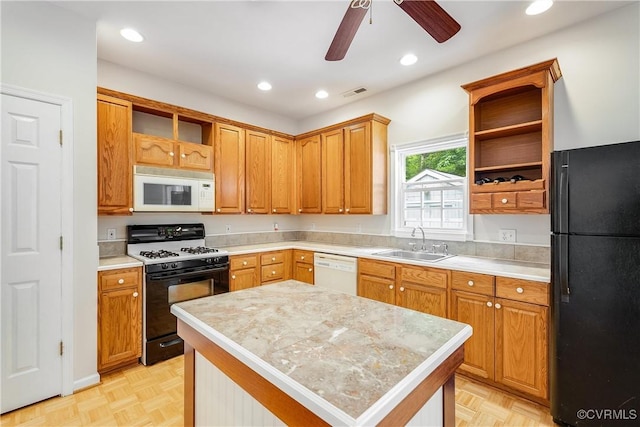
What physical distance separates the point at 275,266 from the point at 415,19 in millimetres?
2985

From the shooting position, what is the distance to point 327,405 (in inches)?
29.2

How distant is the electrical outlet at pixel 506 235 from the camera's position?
2691mm

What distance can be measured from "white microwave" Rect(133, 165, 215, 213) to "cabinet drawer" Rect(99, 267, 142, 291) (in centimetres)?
64

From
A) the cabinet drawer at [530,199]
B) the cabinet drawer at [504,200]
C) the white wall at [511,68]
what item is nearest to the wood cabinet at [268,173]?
the white wall at [511,68]

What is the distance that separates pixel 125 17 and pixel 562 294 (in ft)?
12.0

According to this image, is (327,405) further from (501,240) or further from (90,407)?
(501,240)

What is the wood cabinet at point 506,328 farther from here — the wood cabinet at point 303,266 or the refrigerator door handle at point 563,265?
the wood cabinet at point 303,266

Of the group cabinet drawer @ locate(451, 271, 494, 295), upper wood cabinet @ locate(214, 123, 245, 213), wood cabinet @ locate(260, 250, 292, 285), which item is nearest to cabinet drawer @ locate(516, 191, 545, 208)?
cabinet drawer @ locate(451, 271, 494, 295)

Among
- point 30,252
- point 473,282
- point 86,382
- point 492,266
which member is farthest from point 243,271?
point 492,266

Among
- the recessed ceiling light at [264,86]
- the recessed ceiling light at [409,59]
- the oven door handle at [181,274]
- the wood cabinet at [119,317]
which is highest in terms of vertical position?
the recessed ceiling light at [264,86]

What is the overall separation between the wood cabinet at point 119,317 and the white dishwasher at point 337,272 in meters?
1.75

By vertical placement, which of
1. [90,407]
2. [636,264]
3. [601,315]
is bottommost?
[90,407]

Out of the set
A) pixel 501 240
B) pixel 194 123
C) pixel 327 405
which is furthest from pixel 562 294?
pixel 194 123

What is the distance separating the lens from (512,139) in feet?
8.82
